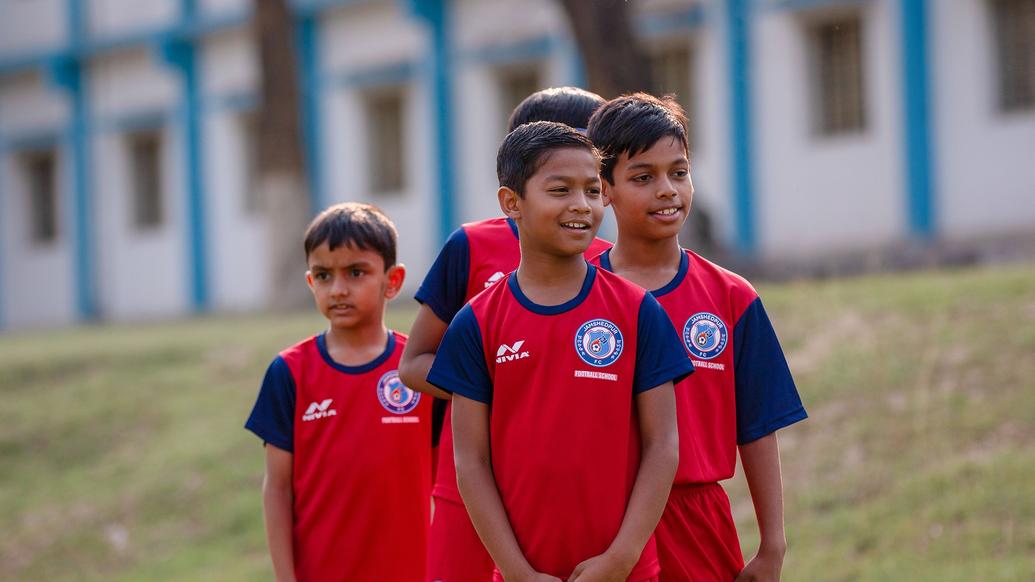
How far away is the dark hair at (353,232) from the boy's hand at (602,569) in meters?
1.44

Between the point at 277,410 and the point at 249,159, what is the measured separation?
57.5 ft

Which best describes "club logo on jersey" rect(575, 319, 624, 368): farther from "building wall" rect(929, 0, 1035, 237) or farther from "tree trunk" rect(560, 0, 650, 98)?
"building wall" rect(929, 0, 1035, 237)

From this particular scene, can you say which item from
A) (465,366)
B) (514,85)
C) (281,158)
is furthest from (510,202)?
(514,85)

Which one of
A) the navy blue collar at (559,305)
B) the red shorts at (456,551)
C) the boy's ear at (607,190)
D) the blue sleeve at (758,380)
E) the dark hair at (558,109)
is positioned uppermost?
the dark hair at (558,109)

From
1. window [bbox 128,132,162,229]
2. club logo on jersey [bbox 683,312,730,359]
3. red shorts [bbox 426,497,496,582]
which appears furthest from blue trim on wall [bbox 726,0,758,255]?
red shorts [bbox 426,497,496,582]

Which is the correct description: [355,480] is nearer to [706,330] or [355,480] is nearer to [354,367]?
[354,367]

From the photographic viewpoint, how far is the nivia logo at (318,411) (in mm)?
4199

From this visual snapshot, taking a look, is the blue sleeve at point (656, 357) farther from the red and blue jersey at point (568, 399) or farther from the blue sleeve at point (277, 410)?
the blue sleeve at point (277, 410)

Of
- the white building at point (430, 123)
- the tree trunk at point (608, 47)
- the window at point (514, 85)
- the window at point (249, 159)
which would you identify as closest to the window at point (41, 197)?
the white building at point (430, 123)

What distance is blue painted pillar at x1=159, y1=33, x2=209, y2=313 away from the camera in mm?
21484

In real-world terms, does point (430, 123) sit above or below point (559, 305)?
above

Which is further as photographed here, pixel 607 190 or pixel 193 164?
pixel 193 164

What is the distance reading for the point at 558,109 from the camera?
3.90 metres

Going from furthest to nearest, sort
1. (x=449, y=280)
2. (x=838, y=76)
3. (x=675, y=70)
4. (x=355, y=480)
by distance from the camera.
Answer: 1. (x=675, y=70)
2. (x=838, y=76)
3. (x=355, y=480)
4. (x=449, y=280)
